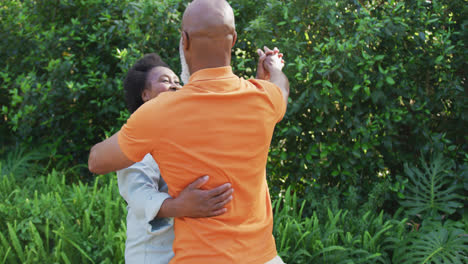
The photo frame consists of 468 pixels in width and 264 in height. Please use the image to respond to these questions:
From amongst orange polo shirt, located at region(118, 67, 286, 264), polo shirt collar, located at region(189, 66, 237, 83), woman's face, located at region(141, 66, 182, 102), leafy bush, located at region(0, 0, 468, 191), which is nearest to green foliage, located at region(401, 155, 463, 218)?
leafy bush, located at region(0, 0, 468, 191)

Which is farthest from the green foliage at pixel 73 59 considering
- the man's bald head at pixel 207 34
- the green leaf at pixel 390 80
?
the man's bald head at pixel 207 34

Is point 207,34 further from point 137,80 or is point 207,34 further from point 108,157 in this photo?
point 137,80

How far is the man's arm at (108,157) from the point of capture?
1.60 m

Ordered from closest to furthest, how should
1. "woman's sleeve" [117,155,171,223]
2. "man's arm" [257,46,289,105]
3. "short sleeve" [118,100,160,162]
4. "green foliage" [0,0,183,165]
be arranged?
"short sleeve" [118,100,160,162]
"woman's sleeve" [117,155,171,223]
"man's arm" [257,46,289,105]
"green foliage" [0,0,183,165]

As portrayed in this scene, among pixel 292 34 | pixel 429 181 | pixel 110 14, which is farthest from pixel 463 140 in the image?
pixel 110 14

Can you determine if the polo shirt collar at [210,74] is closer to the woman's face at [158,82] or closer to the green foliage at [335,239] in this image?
the woman's face at [158,82]

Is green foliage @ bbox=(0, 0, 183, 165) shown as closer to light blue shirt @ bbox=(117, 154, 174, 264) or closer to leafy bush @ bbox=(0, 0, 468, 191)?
leafy bush @ bbox=(0, 0, 468, 191)

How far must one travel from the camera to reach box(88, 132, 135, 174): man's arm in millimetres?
1604

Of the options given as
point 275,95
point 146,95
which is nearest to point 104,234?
point 146,95

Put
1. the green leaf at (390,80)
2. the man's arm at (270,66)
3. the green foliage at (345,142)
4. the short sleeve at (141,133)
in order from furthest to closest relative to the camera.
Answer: the green leaf at (390,80)
the green foliage at (345,142)
the man's arm at (270,66)
the short sleeve at (141,133)

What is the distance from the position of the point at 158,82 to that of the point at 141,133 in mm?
869

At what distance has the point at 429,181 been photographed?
3.85m

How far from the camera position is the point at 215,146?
1565 millimetres

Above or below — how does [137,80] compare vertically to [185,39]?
below
